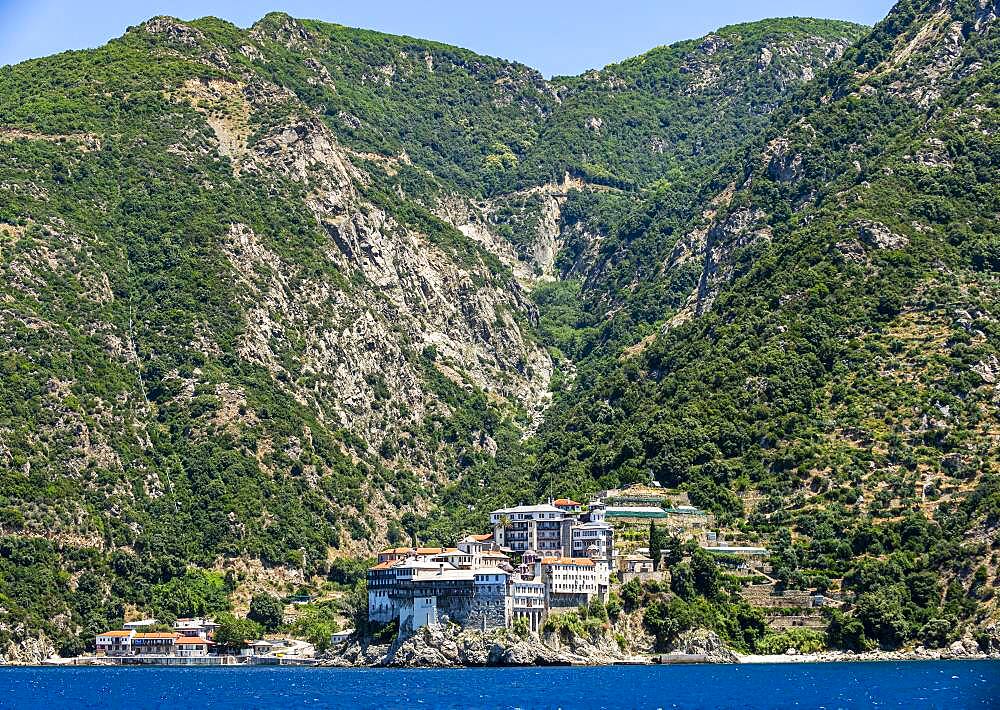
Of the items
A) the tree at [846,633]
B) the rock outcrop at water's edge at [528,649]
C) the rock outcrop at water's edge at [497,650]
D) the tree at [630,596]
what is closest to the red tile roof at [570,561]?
the tree at [630,596]

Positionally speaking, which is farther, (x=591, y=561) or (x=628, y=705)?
(x=591, y=561)

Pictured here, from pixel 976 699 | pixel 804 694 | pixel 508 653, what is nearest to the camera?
pixel 976 699

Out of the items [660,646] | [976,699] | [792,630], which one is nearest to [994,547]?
[792,630]

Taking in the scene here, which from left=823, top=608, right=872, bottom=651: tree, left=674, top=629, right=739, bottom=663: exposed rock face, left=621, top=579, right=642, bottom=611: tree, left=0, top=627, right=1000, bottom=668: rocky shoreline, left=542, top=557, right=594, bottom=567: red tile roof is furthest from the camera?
left=621, top=579, right=642, bottom=611: tree

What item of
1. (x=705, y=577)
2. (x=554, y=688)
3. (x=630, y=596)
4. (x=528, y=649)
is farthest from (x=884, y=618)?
(x=554, y=688)

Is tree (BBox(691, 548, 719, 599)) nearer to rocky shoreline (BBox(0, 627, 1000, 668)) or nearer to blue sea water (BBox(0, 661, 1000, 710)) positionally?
rocky shoreline (BBox(0, 627, 1000, 668))

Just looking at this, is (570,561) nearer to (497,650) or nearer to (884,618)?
(497,650)

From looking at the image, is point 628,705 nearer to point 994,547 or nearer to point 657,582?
point 657,582

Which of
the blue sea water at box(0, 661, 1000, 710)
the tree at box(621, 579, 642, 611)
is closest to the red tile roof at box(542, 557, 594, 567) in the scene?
the tree at box(621, 579, 642, 611)

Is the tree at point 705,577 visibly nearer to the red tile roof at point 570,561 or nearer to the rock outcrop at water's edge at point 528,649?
the rock outcrop at water's edge at point 528,649
